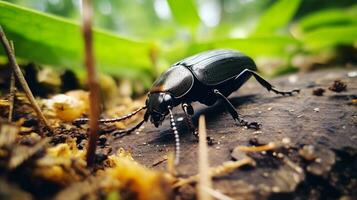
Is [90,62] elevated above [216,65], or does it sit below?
below


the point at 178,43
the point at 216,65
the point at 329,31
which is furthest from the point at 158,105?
the point at 329,31

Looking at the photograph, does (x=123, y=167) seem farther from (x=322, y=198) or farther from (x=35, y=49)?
(x=35, y=49)

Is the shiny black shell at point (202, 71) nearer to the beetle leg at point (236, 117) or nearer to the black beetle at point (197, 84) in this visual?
the black beetle at point (197, 84)

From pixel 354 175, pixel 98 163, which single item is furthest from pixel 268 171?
pixel 98 163

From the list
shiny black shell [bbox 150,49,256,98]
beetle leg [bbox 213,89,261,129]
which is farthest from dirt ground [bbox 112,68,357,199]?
shiny black shell [bbox 150,49,256,98]

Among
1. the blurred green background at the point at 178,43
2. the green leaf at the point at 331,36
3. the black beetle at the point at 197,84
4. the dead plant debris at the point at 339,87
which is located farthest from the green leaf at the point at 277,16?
the dead plant debris at the point at 339,87

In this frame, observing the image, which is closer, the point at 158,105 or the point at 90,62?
the point at 90,62

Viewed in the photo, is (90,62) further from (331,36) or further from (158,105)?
(331,36)
